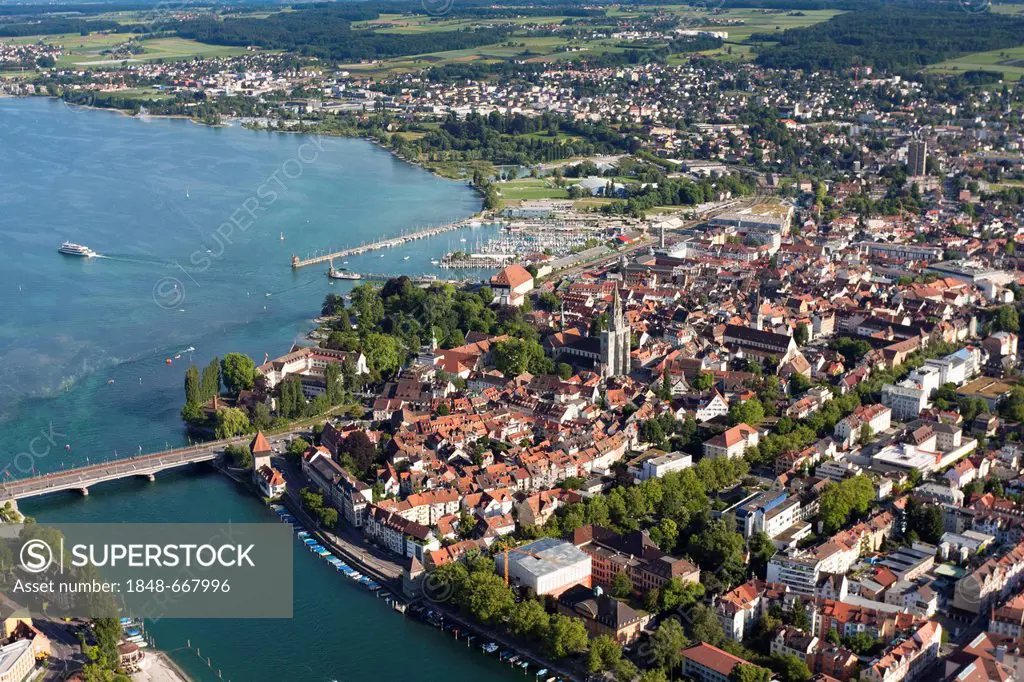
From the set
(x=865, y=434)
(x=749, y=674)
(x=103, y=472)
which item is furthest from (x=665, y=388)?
(x=749, y=674)

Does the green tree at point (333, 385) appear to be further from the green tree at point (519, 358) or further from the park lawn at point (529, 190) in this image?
the park lawn at point (529, 190)

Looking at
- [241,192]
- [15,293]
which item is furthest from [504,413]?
[241,192]

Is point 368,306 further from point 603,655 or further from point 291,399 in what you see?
point 603,655

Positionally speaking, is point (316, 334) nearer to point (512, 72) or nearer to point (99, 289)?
point (99, 289)

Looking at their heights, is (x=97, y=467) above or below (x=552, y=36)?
below

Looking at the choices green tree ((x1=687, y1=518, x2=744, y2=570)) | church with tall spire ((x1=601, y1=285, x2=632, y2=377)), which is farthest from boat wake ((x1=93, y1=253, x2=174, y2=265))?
green tree ((x1=687, y1=518, x2=744, y2=570))
